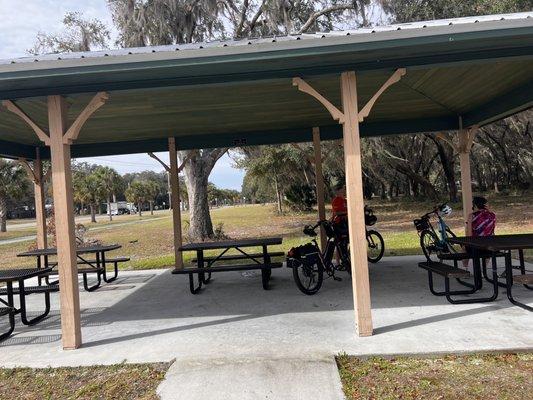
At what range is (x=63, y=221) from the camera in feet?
14.9

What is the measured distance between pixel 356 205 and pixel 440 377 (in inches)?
69.0

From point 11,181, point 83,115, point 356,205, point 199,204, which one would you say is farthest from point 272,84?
point 11,181

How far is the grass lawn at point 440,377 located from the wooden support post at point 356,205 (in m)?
0.71

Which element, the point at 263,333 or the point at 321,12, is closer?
the point at 263,333

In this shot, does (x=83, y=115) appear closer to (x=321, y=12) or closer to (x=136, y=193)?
(x=321, y=12)

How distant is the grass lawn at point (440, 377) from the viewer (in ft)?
10.6

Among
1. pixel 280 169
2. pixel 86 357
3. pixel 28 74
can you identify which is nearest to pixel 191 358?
pixel 86 357

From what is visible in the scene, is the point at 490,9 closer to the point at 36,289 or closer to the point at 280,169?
the point at 36,289

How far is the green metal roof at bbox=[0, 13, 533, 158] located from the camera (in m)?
3.97

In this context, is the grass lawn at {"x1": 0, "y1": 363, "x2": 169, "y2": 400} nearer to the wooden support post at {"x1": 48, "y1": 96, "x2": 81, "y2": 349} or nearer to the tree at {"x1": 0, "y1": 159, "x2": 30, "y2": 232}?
the wooden support post at {"x1": 48, "y1": 96, "x2": 81, "y2": 349}

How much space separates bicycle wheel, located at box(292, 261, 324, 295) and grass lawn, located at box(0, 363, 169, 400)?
2.76 m

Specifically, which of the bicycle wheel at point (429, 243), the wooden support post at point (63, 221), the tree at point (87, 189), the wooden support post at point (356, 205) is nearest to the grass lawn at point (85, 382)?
the wooden support post at point (63, 221)

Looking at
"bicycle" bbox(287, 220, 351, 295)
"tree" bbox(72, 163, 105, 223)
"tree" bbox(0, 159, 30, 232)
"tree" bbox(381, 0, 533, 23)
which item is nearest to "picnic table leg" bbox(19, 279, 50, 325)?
"bicycle" bbox(287, 220, 351, 295)

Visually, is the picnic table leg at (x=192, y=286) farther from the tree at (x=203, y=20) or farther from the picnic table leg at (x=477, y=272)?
the tree at (x=203, y=20)
